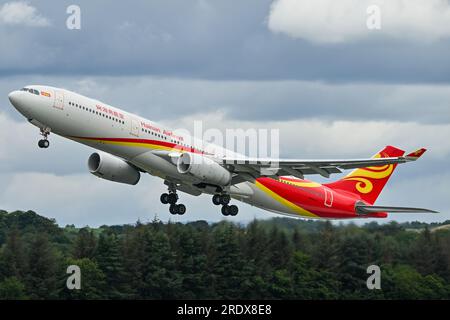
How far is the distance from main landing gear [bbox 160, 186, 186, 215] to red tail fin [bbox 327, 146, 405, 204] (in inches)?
429

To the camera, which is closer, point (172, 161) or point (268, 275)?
point (172, 161)

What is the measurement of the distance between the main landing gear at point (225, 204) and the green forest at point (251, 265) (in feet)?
26.1

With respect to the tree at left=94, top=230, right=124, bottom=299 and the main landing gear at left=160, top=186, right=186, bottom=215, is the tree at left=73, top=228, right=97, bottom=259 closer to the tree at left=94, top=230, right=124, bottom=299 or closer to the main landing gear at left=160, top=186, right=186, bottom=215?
the tree at left=94, top=230, right=124, bottom=299

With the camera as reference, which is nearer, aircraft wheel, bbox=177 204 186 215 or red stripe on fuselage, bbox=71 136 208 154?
red stripe on fuselage, bbox=71 136 208 154

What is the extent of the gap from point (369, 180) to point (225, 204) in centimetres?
1396

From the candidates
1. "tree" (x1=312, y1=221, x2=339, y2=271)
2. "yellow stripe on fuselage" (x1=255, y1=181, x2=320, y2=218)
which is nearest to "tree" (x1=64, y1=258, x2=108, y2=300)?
"yellow stripe on fuselage" (x1=255, y1=181, x2=320, y2=218)

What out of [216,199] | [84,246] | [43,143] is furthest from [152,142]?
[84,246]

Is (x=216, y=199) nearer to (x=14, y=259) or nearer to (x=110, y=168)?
(x=110, y=168)

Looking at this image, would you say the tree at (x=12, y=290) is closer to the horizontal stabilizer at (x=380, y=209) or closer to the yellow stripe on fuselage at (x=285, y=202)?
the yellow stripe on fuselage at (x=285, y=202)

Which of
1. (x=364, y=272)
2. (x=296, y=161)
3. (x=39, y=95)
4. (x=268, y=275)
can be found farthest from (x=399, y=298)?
(x=39, y=95)

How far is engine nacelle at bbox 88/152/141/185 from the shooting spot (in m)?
76.3
